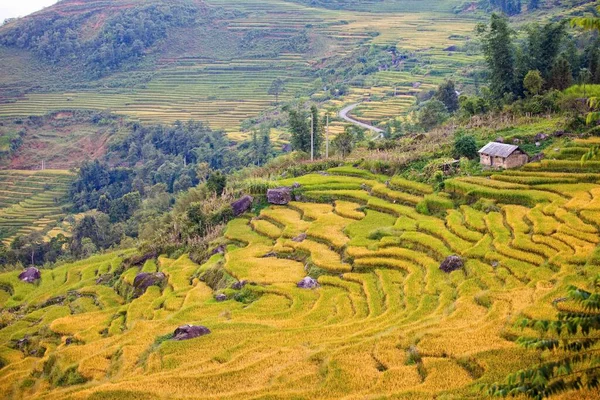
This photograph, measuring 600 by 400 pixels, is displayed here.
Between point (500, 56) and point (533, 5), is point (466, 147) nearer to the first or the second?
point (500, 56)

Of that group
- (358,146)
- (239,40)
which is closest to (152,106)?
(239,40)

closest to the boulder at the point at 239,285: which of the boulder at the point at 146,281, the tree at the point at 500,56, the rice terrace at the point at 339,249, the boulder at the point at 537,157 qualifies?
the rice terrace at the point at 339,249

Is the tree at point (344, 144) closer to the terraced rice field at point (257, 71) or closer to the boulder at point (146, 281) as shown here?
the boulder at point (146, 281)

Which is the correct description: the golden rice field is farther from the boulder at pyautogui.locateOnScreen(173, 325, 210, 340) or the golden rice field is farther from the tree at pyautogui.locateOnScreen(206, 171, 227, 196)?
the tree at pyautogui.locateOnScreen(206, 171, 227, 196)

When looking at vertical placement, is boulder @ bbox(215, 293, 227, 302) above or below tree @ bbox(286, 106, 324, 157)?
below

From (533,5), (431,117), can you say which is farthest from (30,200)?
(533,5)

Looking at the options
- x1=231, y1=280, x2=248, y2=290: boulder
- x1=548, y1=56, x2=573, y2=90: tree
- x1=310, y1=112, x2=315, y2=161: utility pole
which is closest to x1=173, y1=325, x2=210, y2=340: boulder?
x1=231, y1=280, x2=248, y2=290: boulder

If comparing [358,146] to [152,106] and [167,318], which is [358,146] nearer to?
[167,318]

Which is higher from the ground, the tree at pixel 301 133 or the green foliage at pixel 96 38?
the green foliage at pixel 96 38
